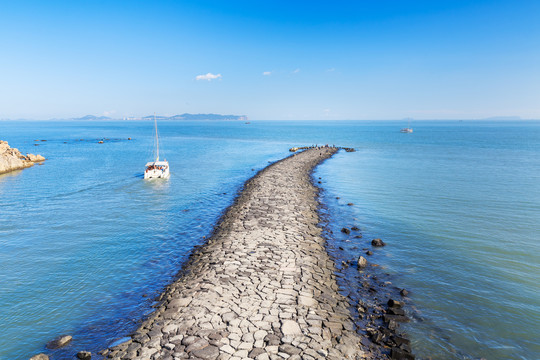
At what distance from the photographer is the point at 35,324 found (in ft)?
38.2

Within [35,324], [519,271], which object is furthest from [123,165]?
[519,271]

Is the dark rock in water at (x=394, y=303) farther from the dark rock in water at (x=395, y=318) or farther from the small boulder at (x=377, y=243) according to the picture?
the small boulder at (x=377, y=243)

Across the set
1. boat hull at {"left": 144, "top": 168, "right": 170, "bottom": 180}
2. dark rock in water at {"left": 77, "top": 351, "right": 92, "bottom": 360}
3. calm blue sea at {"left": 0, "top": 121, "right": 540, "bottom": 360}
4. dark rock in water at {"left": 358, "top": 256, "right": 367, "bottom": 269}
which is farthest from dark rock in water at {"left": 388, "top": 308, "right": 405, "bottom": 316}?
boat hull at {"left": 144, "top": 168, "right": 170, "bottom": 180}

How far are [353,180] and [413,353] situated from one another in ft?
107

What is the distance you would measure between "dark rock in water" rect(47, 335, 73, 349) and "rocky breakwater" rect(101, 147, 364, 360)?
195 centimetres

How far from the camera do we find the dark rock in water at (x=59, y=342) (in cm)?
1029

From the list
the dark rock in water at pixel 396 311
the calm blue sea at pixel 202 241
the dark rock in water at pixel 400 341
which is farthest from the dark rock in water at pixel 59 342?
the dark rock in water at pixel 396 311

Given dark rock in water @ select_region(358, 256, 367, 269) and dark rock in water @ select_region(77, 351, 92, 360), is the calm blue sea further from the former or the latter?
dark rock in water @ select_region(358, 256, 367, 269)

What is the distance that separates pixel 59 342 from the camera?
10.4 m

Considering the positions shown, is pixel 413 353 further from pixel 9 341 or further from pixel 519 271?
pixel 9 341

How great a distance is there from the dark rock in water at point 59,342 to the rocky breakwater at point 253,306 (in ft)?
6.41

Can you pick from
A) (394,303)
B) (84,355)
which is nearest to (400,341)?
(394,303)

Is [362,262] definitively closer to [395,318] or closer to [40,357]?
[395,318]

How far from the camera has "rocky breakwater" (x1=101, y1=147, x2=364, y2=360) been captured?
935 cm
